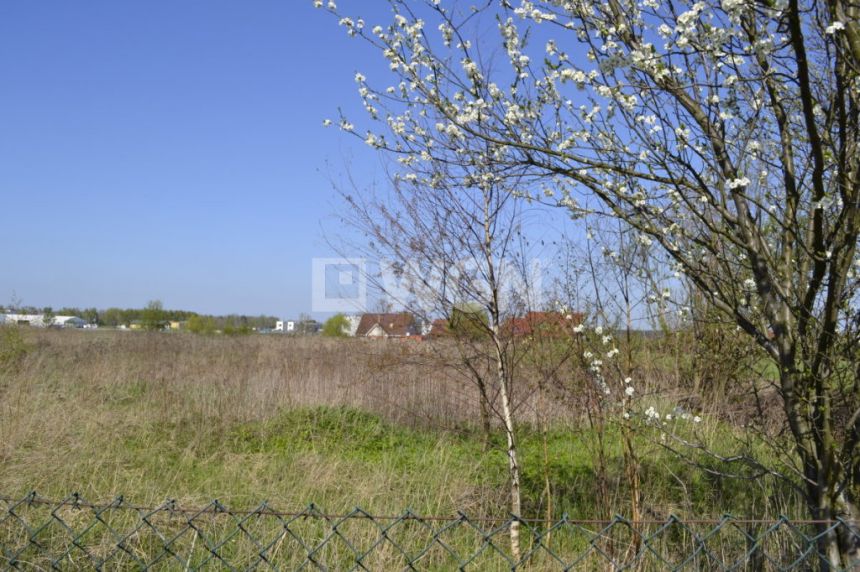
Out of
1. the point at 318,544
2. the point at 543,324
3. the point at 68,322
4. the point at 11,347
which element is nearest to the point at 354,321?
the point at 543,324

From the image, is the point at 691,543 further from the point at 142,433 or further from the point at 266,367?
the point at 266,367

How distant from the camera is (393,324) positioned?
230 inches

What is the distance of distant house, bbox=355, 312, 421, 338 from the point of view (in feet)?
17.5

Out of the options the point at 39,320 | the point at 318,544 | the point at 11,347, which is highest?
the point at 39,320

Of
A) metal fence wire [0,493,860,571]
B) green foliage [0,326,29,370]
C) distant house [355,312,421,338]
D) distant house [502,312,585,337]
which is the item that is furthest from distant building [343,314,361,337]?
green foliage [0,326,29,370]

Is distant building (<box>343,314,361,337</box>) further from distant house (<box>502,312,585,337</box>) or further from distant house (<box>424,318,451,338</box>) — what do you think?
distant house (<box>502,312,585,337</box>)

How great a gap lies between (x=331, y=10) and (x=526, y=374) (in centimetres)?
259

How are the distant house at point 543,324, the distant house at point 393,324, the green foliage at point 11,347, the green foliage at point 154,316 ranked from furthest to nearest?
the green foliage at point 154,316 → the green foliage at point 11,347 → the distant house at point 393,324 → the distant house at point 543,324

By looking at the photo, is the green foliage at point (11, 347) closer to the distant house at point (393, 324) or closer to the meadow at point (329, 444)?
the meadow at point (329, 444)

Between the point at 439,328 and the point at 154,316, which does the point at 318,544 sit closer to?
the point at 439,328

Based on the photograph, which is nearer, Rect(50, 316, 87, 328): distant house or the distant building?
the distant building

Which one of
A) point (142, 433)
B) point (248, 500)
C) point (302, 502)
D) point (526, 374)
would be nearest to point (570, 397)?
point (526, 374)

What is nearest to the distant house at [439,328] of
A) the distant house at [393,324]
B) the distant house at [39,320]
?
the distant house at [393,324]

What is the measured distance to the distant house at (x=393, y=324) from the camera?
17.5ft
